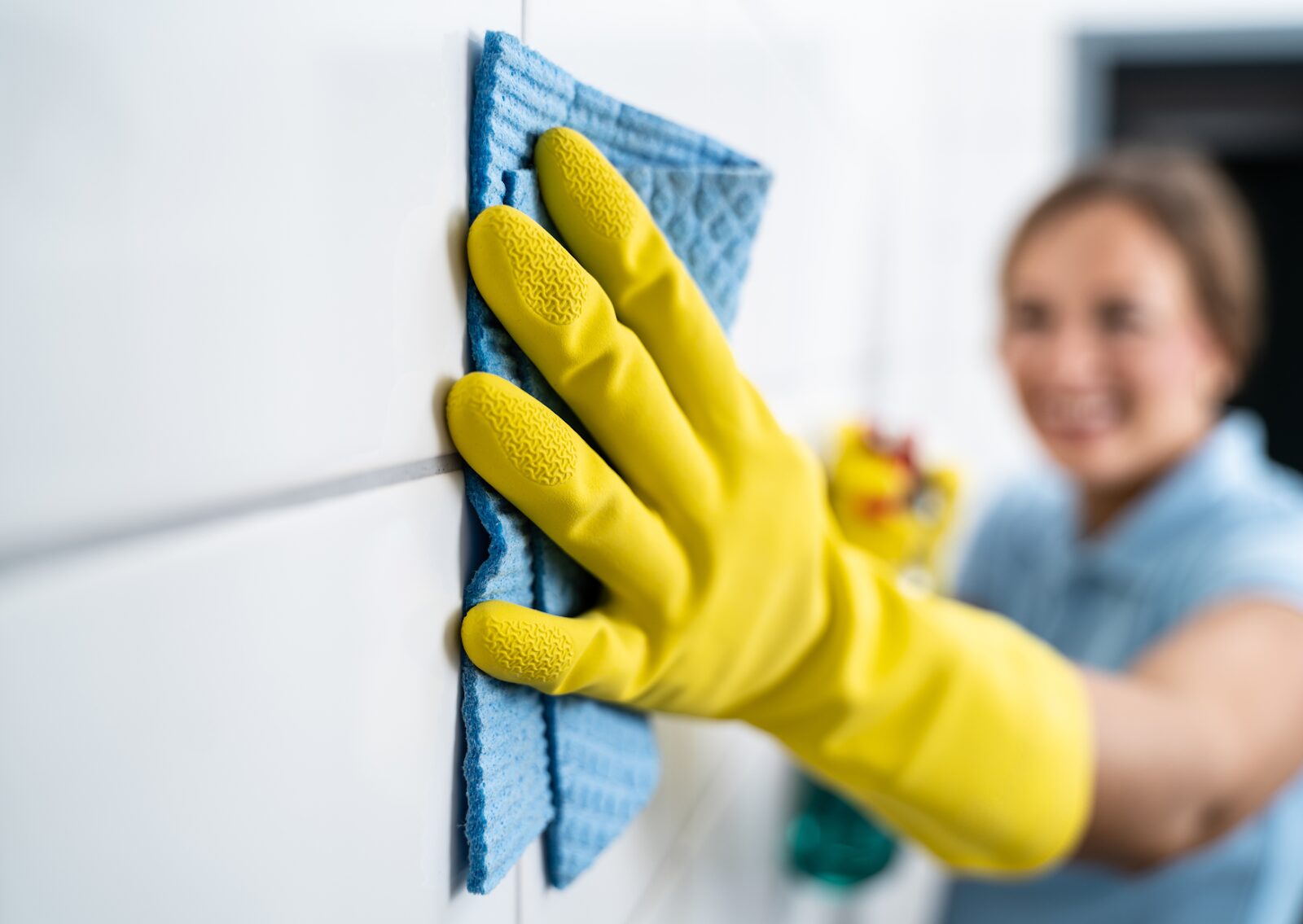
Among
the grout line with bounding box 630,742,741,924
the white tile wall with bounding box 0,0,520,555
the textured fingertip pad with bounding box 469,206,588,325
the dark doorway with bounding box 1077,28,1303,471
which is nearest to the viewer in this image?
the white tile wall with bounding box 0,0,520,555

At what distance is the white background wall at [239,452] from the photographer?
0.21m

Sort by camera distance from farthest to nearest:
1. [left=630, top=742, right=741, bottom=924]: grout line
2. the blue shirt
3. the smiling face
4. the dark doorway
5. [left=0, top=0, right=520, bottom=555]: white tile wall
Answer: the dark doorway
the smiling face
the blue shirt
[left=630, top=742, right=741, bottom=924]: grout line
[left=0, top=0, right=520, bottom=555]: white tile wall

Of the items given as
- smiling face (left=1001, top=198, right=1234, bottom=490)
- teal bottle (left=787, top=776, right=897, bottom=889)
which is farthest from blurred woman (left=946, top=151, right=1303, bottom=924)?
teal bottle (left=787, top=776, right=897, bottom=889)

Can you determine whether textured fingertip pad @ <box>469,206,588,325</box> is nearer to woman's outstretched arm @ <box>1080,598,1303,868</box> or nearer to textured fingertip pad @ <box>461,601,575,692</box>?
textured fingertip pad @ <box>461,601,575,692</box>

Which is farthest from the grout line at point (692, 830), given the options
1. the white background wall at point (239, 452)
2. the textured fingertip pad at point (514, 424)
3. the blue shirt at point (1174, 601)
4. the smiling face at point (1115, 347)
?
the smiling face at point (1115, 347)

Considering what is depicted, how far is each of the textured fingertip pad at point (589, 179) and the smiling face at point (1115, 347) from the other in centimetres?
93

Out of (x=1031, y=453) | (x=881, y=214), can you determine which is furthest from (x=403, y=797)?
(x=1031, y=453)

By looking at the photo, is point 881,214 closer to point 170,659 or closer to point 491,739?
point 491,739

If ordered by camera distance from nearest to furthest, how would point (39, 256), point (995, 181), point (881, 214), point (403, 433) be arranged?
point (39, 256), point (403, 433), point (881, 214), point (995, 181)

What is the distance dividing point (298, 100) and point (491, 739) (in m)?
0.21

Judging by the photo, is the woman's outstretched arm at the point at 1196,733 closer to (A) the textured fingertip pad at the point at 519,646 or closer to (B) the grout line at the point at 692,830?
(B) the grout line at the point at 692,830

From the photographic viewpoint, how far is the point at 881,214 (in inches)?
56.4

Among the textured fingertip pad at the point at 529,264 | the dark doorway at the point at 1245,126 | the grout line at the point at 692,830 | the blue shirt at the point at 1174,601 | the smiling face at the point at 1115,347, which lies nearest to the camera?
the textured fingertip pad at the point at 529,264

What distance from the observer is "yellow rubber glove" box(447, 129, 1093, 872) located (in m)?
0.36
